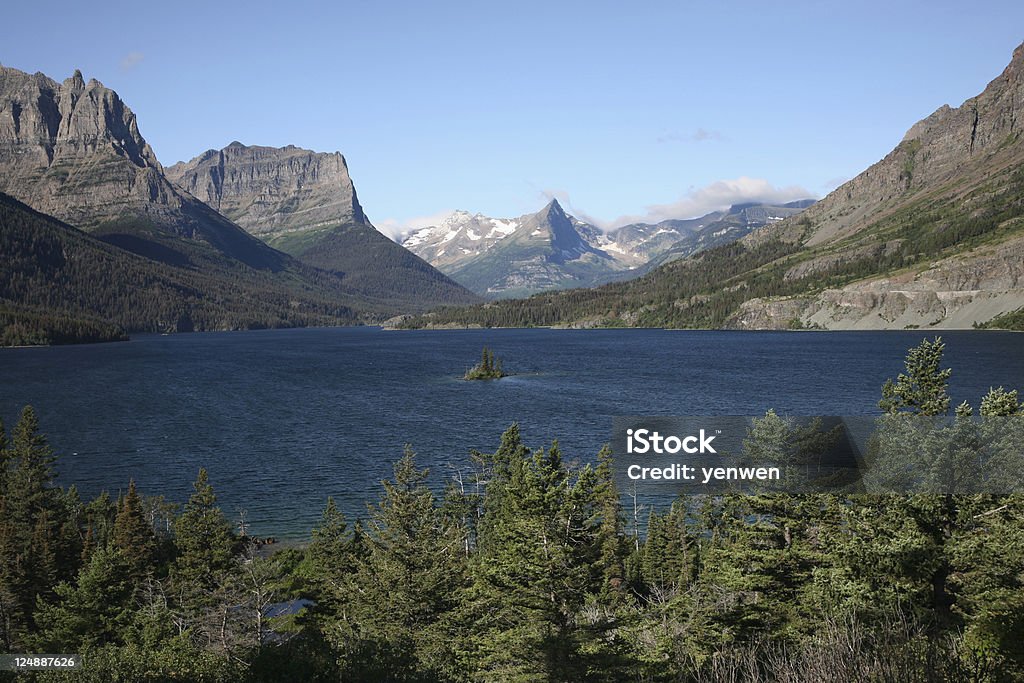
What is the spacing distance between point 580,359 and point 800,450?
6826 inches

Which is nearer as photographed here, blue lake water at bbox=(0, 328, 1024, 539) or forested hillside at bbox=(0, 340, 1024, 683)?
forested hillside at bbox=(0, 340, 1024, 683)

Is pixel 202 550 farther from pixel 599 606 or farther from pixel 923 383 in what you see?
pixel 923 383

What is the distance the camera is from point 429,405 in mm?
121438

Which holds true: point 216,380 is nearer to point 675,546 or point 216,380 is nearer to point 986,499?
point 675,546

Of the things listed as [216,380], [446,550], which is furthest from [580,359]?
[446,550]

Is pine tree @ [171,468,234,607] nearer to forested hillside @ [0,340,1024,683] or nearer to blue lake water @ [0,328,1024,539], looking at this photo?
forested hillside @ [0,340,1024,683]

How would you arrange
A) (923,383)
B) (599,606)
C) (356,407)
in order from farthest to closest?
1. (356,407)
2. (923,383)
3. (599,606)

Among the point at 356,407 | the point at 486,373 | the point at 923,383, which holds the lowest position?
the point at 356,407

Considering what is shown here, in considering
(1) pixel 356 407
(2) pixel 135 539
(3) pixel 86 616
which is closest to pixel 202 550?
(2) pixel 135 539

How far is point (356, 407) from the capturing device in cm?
12106

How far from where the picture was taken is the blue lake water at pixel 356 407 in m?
75.9

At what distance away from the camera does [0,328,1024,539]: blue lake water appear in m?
75.9

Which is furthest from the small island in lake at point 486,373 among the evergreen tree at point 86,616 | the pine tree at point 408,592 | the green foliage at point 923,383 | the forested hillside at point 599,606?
the green foliage at point 923,383

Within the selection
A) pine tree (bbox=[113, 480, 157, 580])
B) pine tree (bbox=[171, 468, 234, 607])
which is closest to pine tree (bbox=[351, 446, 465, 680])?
pine tree (bbox=[171, 468, 234, 607])
